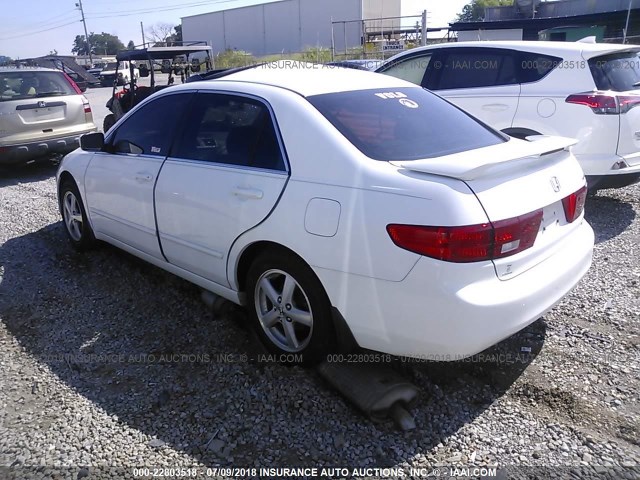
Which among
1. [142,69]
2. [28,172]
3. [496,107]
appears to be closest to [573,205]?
[496,107]

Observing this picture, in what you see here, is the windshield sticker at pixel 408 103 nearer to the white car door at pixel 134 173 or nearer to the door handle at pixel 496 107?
the white car door at pixel 134 173

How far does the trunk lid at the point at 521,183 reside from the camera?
2.50m

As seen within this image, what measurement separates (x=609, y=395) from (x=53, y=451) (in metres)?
2.89

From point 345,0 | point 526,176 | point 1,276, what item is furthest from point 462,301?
point 345,0

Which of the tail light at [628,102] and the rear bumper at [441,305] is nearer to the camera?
the rear bumper at [441,305]

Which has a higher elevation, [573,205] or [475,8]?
[475,8]

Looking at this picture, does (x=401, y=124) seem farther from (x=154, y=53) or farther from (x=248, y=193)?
(x=154, y=53)

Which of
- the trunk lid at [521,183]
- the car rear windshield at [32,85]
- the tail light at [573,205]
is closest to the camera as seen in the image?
the trunk lid at [521,183]

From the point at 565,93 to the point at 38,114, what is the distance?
25.4ft

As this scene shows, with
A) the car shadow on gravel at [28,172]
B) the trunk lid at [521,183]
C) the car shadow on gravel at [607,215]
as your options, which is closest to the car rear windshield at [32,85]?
the car shadow on gravel at [28,172]

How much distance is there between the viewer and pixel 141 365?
10.9ft

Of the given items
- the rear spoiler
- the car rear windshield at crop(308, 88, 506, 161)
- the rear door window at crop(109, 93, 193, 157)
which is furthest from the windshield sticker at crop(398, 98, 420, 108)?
the rear door window at crop(109, 93, 193, 157)

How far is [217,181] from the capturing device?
3.32 meters

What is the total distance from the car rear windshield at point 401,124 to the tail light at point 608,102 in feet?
8.17
